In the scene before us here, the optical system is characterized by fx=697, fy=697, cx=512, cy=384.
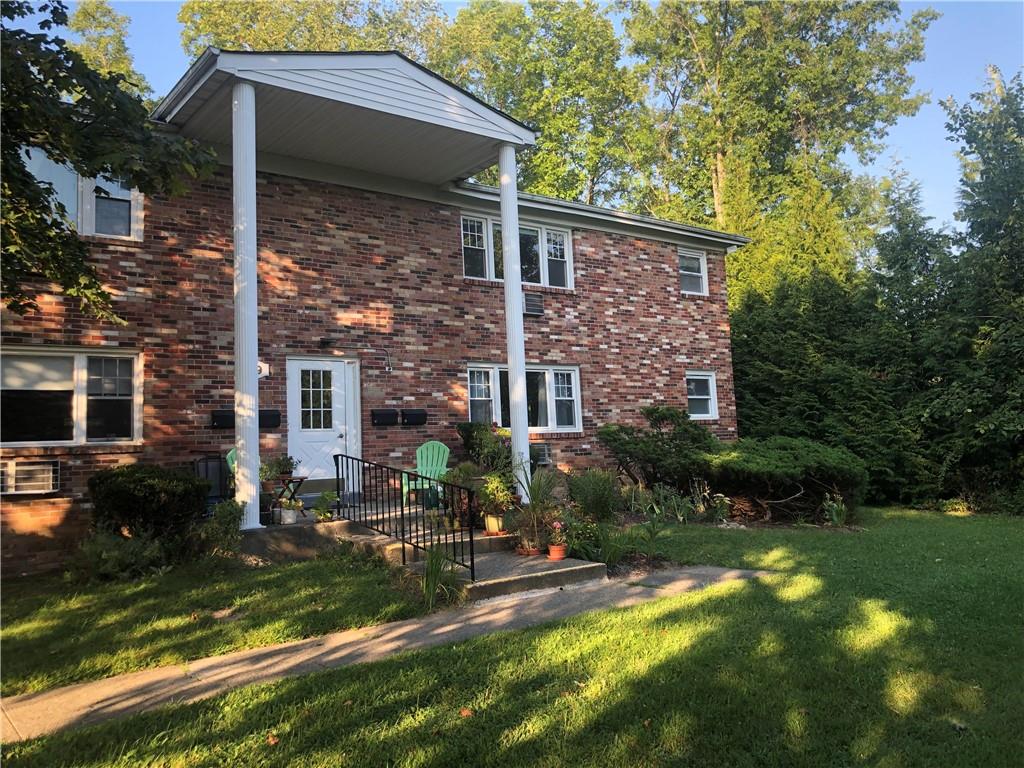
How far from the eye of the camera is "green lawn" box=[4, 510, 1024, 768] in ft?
11.1

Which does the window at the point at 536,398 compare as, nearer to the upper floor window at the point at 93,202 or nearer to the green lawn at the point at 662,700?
the upper floor window at the point at 93,202

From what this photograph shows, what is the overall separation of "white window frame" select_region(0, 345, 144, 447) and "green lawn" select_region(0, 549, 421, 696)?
1.81 meters

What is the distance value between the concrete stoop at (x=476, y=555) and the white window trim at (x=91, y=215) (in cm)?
450

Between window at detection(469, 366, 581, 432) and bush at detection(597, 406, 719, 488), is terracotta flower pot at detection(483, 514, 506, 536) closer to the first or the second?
window at detection(469, 366, 581, 432)

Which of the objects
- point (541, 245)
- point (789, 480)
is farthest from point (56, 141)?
point (789, 480)

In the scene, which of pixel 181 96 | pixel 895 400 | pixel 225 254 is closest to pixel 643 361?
pixel 895 400

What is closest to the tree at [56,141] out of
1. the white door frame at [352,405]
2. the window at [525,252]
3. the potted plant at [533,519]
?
the white door frame at [352,405]

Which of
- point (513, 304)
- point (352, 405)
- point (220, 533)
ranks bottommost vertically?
point (220, 533)

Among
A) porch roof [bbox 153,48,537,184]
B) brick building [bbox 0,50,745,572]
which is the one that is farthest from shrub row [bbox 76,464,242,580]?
porch roof [bbox 153,48,537,184]

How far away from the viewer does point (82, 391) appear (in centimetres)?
864

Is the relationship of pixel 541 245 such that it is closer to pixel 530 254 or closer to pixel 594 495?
pixel 530 254

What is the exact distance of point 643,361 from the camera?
567 inches

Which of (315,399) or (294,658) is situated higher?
(315,399)

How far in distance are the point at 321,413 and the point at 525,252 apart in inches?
207
